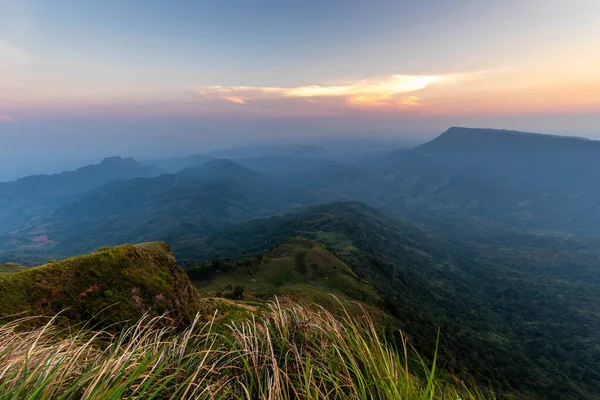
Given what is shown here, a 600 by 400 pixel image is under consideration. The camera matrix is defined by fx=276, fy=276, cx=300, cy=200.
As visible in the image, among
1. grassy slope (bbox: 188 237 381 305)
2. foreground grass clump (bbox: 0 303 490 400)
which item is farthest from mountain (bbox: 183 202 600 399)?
foreground grass clump (bbox: 0 303 490 400)

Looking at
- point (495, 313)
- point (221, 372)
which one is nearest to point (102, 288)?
point (221, 372)

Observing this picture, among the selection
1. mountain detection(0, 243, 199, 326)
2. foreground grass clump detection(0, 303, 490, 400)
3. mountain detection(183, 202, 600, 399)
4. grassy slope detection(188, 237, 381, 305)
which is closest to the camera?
foreground grass clump detection(0, 303, 490, 400)

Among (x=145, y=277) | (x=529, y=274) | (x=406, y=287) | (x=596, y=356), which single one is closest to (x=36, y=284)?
(x=145, y=277)

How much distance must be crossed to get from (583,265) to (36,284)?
948 feet

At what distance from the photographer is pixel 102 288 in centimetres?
1304

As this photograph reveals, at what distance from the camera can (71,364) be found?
140 inches

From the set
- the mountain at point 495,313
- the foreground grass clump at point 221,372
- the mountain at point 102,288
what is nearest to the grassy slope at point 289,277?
the mountain at point 495,313

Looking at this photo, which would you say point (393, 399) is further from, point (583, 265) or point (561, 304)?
point (583, 265)

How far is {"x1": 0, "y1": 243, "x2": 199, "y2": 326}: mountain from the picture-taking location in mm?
11016

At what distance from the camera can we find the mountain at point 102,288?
11.0m

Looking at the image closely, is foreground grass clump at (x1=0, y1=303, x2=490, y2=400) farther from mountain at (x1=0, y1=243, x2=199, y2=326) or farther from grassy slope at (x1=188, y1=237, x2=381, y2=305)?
grassy slope at (x1=188, y1=237, x2=381, y2=305)

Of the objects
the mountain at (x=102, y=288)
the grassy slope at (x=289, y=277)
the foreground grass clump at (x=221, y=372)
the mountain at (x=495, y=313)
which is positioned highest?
the foreground grass clump at (x=221, y=372)

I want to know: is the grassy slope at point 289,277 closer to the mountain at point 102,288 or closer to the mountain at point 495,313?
the mountain at point 495,313

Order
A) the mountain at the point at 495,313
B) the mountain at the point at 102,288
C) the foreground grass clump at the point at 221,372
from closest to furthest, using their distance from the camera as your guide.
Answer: the foreground grass clump at the point at 221,372 → the mountain at the point at 102,288 → the mountain at the point at 495,313
